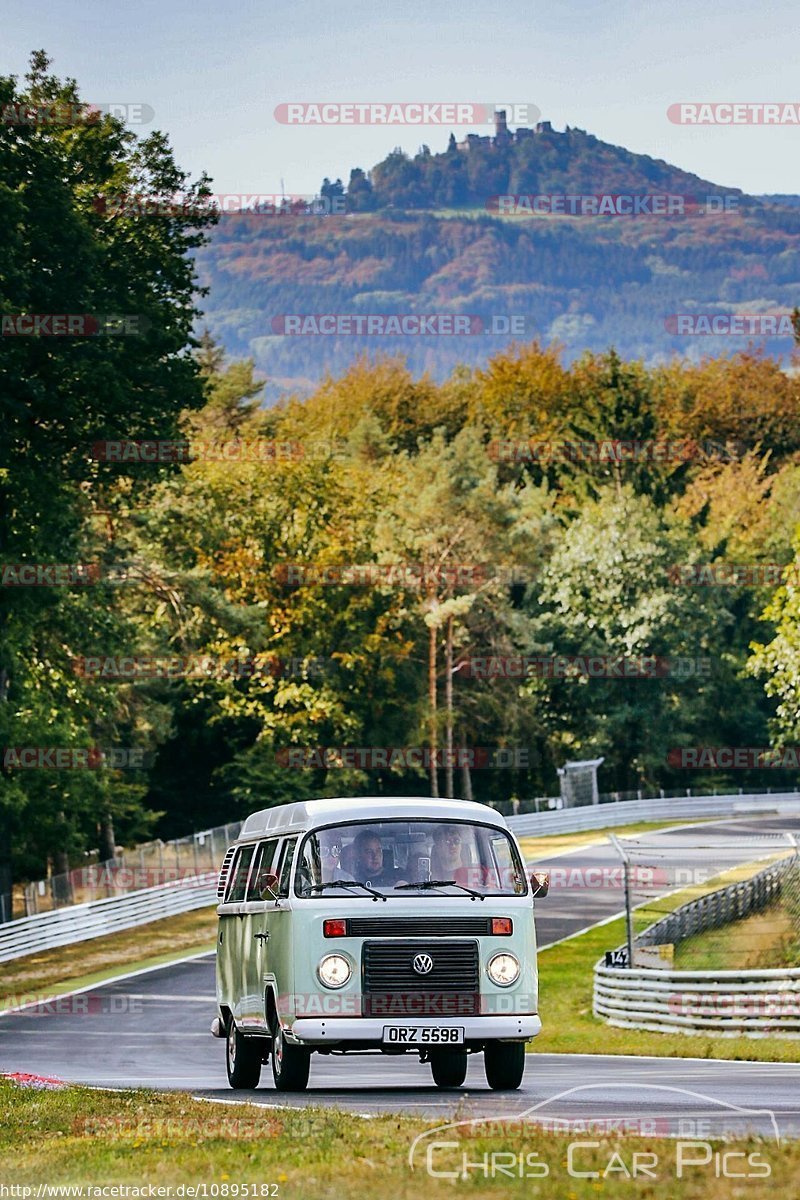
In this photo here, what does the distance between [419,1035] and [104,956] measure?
114 feet

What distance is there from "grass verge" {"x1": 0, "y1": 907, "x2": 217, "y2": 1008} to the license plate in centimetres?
2575

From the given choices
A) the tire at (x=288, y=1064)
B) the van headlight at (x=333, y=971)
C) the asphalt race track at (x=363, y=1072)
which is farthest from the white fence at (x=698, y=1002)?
the van headlight at (x=333, y=971)

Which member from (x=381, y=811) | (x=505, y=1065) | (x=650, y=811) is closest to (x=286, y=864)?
(x=381, y=811)

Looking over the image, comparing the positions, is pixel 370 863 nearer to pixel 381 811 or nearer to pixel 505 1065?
pixel 381 811

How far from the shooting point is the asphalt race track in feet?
48.2

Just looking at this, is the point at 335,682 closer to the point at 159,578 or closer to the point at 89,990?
the point at 159,578

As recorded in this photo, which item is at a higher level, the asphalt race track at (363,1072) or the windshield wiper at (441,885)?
the windshield wiper at (441,885)

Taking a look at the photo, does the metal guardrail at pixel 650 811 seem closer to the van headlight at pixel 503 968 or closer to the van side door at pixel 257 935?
the van side door at pixel 257 935

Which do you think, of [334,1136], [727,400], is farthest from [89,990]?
[727,400]

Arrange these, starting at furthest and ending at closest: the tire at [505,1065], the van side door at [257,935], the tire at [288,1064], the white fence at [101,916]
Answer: the white fence at [101,916] < the van side door at [257,935] < the tire at [505,1065] < the tire at [288,1064]

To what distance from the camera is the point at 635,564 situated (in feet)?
310

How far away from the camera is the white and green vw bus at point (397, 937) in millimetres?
15703

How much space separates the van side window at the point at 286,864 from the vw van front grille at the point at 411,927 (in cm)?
81

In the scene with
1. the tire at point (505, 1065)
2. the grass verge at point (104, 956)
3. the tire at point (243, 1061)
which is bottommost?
the grass verge at point (104, 956)
